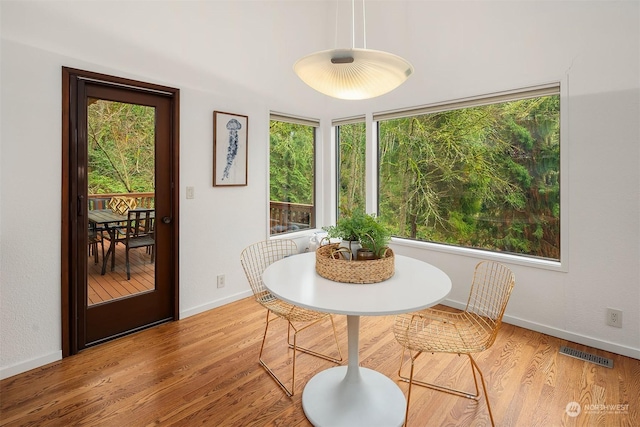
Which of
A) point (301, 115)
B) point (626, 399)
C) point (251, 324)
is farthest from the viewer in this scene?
point (301, 115)

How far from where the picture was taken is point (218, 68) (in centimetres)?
308

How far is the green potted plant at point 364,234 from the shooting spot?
5.98 ft

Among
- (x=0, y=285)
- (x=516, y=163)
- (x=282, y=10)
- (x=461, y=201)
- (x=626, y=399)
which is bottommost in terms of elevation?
(x=626, y=399)

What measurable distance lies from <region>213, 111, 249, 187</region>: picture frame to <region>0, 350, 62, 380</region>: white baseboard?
5.63 feet

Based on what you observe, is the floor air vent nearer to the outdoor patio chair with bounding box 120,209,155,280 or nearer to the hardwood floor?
the hardwood floor

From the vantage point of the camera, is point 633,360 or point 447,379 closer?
point 447,379

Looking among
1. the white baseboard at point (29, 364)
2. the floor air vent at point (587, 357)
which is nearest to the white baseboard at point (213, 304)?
the white baseboard at point (29, 364)

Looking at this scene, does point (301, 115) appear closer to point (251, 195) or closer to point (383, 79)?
point (251, 195)

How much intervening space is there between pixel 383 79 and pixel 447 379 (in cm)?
184

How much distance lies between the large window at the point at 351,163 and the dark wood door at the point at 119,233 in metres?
2.11

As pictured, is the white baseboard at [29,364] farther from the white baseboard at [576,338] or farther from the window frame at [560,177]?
the white baseboard at [576,338]

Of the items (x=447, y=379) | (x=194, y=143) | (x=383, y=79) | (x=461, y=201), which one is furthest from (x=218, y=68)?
(x=447, y=379)

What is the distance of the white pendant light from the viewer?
151 centimetres

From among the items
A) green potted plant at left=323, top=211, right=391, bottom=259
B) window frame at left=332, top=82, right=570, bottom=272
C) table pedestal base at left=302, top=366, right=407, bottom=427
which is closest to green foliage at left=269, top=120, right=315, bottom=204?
window frame at left=332, top=82, right=570, bottom=272
